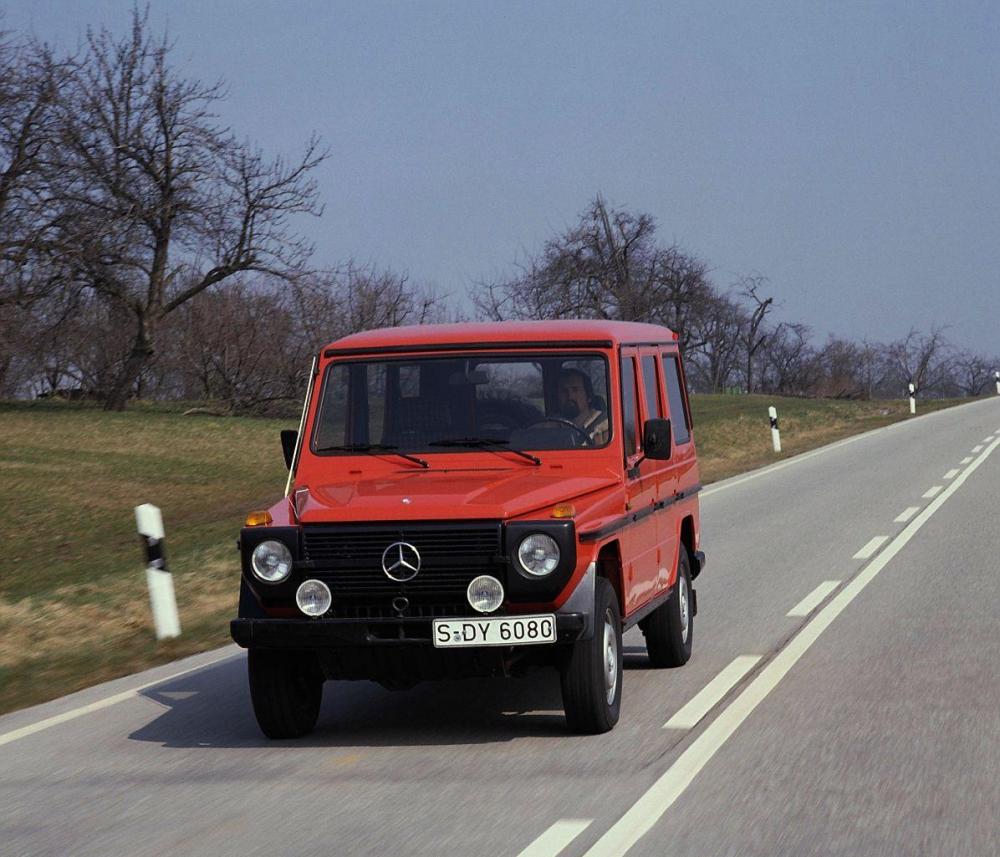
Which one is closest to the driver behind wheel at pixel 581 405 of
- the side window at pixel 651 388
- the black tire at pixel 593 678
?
the side window at pixel 651 388

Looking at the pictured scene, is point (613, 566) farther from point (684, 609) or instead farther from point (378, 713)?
point (684, 609)

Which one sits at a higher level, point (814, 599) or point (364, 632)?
point (364, 632)

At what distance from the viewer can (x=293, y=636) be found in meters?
6.53

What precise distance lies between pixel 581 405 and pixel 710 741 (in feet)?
6.34

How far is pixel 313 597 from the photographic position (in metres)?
6.59

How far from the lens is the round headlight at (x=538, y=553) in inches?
256

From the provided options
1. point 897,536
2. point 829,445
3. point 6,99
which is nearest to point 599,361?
point 897,536

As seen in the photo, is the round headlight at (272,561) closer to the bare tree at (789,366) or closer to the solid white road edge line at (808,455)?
the solid white road edge line at (808,455)

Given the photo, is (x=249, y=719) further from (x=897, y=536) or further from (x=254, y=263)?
(x=254, y=263)

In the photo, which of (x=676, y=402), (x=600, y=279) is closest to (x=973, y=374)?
(x=600, y=279)

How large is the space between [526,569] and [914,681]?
247cm

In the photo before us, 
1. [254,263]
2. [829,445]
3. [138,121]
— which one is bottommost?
[829,445]

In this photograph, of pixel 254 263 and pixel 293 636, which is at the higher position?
pixel 254 263

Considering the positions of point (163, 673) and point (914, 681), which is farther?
point (163, 673)
